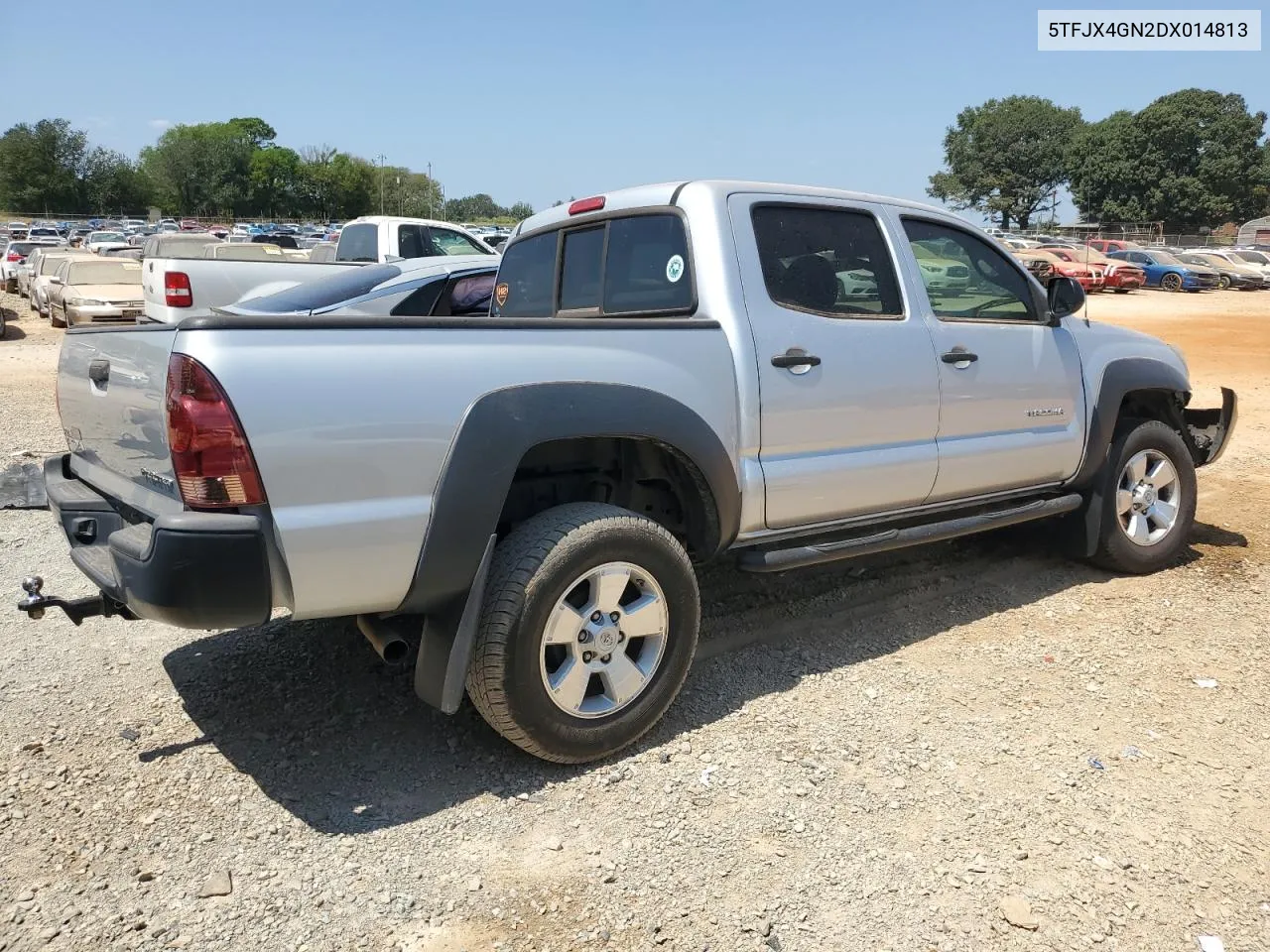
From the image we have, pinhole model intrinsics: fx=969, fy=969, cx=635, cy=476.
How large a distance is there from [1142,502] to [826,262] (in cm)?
257

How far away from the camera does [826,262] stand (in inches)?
152

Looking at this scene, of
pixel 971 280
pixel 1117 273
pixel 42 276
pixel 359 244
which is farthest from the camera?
pixel 1117 273

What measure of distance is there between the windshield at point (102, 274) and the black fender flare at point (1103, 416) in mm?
16449

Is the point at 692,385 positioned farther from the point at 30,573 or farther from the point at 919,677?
the point at 30,573

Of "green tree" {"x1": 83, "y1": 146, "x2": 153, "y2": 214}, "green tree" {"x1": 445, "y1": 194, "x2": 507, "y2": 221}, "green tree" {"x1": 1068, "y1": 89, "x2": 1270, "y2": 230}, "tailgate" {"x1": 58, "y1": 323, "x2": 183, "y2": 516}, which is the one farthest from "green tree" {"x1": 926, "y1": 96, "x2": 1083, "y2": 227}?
"tailgate" {"x1": 58, "y1": 323, "x2": 183, "y2": 516}

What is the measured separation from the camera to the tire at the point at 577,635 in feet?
9.73

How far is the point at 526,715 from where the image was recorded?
302cm

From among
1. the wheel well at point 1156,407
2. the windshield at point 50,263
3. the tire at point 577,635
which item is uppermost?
the windshield at point 50,263

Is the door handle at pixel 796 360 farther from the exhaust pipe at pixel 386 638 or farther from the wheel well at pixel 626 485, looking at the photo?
the exhaust pipe at pixel 386 638

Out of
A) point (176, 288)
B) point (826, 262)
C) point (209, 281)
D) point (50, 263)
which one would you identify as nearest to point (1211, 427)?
point (826, 262)

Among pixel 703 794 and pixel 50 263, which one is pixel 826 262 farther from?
pixel 50 263

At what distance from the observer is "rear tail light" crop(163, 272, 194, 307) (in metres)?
9.30

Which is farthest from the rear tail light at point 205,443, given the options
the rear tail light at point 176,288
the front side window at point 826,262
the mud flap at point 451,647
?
the rear tail light at point 176,288

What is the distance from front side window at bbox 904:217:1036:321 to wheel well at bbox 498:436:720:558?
1458 millimetres
